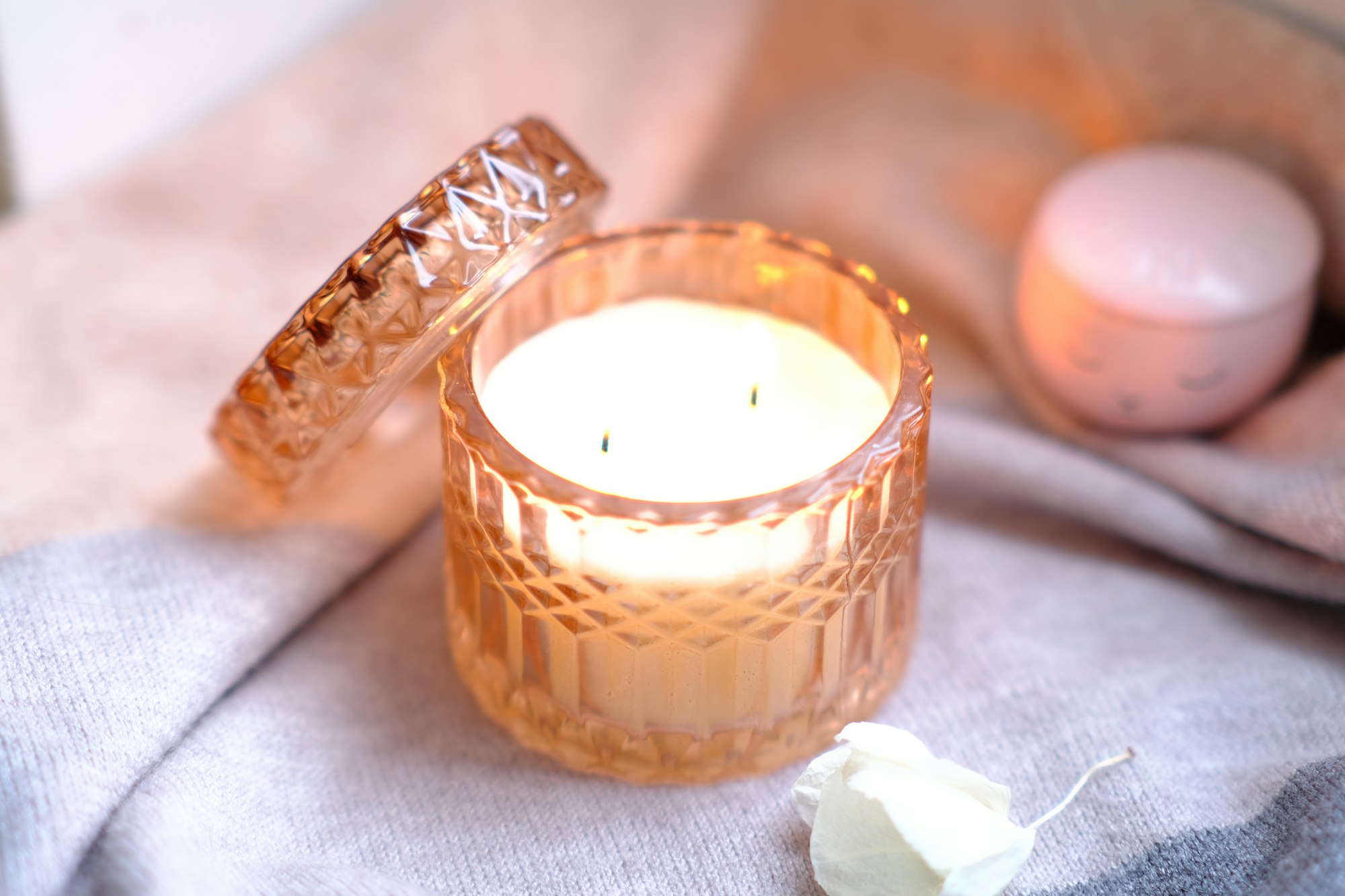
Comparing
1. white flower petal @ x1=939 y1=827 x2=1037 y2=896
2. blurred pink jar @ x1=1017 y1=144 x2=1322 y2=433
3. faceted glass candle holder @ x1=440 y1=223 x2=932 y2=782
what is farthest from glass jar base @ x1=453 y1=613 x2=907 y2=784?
blurred pink jar @ x1=1017 y1=144 x2=1322 y2=433

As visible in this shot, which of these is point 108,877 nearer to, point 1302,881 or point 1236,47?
point 1302,881

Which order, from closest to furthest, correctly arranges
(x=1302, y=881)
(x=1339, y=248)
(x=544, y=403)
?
1. (x=1302, y=881)
2. (x=544, y=403)
3. (x=1339, y=248)

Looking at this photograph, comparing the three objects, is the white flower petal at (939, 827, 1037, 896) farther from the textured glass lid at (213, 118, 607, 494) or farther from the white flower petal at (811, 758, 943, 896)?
the textured glass lid at (213, 118, 607, 494)

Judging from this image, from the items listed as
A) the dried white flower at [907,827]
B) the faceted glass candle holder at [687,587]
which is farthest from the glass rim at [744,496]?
the dried white flower at [907,827]

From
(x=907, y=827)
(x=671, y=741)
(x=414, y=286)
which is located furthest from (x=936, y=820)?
(x=414, y=286)

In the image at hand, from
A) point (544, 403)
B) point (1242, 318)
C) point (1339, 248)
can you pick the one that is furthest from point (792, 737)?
point (1339, 248)

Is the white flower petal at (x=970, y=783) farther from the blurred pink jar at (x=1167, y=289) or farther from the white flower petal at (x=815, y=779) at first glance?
the blurred pink jar at (x=1167, y=289)
